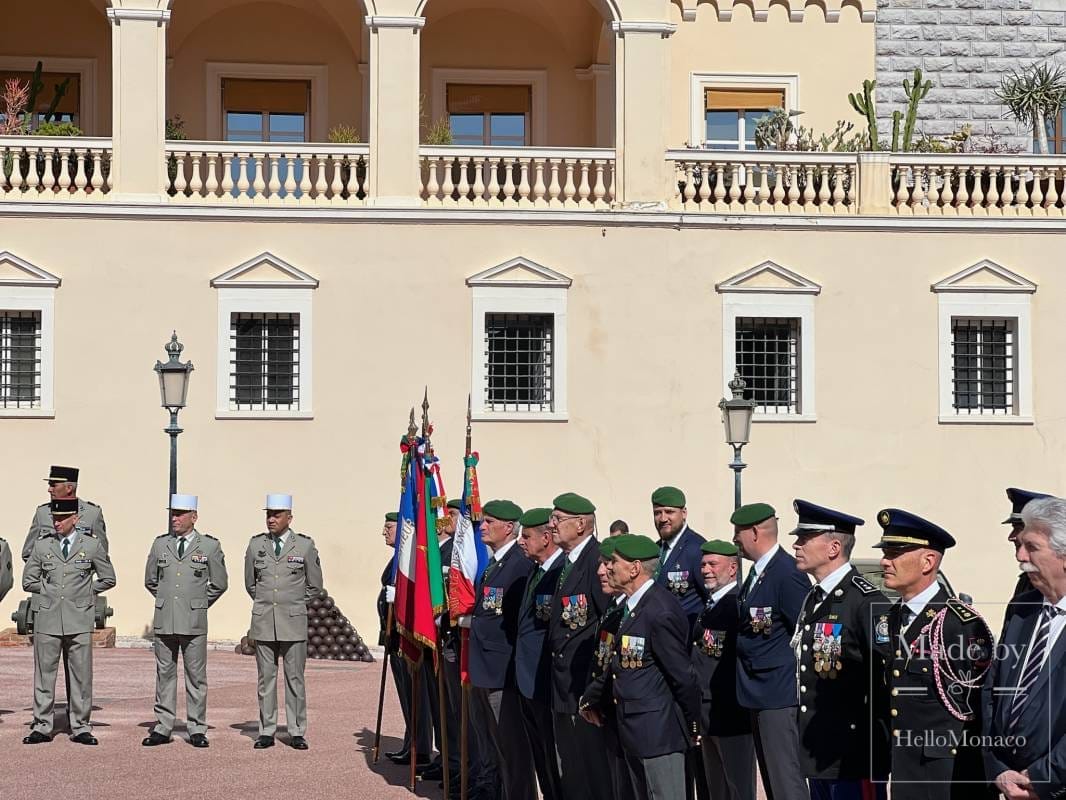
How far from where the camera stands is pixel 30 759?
498 inches

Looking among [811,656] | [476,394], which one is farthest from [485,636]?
[476,394]

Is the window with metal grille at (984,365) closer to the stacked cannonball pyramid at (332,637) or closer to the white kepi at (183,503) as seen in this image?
the stacked cannonball pyramid at (332,637)

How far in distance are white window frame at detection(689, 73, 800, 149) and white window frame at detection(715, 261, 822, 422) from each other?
11.6 feet

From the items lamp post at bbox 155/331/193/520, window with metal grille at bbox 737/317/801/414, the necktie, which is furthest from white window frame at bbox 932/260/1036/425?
the necktie

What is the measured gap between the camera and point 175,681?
13461mm

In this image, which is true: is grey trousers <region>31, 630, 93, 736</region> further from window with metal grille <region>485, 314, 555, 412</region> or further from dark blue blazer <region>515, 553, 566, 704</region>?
window with metal grille <region>485, 314, 555, 412</region>

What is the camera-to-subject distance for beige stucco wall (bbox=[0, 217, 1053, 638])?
2178 cm

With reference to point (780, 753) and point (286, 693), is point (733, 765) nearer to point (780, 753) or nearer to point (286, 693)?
point (780, 753)

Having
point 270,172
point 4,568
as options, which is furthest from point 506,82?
point 4,568

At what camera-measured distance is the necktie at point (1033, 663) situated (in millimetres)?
6082

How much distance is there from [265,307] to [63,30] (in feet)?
19.3

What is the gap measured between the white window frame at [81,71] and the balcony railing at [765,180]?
27.1ft

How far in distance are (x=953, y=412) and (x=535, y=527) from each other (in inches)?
556

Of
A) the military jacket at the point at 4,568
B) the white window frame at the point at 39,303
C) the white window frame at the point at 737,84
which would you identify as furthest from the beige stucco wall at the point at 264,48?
the military jacket at the point at 4,568
